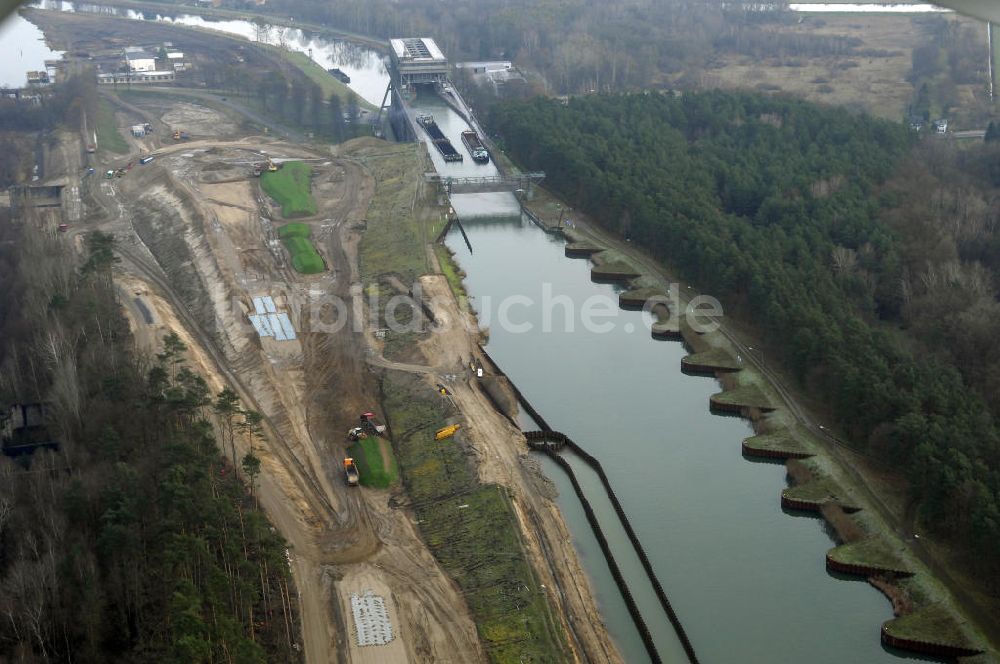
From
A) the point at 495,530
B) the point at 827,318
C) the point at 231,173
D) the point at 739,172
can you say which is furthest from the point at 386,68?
the point at 495,530

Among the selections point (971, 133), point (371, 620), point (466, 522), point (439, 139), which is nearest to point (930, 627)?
point (466, 522)

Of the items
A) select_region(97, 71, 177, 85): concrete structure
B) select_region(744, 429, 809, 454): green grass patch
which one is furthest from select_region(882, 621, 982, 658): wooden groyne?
select_region(97, 71, 177, 85): concrete structure

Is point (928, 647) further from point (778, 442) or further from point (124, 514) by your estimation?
point (124, 514)

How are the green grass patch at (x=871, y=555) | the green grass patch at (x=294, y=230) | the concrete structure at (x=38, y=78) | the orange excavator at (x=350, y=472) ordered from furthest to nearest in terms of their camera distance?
the concrete structure at (x=38, y=78) → the green grass patch at (x=294, y=230) → the orange excavator at (x=350, y=472) → the green grass patch at (x=871, y=555)

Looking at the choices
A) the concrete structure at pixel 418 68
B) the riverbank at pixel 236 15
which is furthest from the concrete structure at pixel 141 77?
the riverbank at pixel 236 15

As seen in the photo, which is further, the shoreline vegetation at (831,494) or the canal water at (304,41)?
the canal water at (304,41)

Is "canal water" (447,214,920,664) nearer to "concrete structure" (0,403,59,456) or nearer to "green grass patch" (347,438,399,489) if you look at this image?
"green grass patch" (347,438,399,489)

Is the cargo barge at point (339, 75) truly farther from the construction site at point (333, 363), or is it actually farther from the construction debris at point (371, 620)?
the construction debris at point (371, 620)
